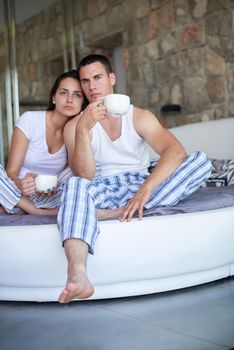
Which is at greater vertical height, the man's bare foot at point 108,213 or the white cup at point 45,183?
the white cup at point 45,183

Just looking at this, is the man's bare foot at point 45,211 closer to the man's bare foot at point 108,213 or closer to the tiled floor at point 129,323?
the man's bare foot at point 108,213

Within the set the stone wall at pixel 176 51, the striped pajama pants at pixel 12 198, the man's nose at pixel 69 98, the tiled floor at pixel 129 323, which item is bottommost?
the tiled floor at pixel 129 323

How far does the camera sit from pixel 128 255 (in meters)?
1.98

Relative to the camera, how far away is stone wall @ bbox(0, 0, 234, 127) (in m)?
4.21

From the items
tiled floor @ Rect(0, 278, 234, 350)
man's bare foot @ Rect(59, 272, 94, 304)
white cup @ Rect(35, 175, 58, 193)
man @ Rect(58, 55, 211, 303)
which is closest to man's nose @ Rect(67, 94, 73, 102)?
man @ Rect(58, 55, 211, 303)

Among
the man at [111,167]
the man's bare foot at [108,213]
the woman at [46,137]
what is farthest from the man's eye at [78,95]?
the man's bare foot at [108,213]

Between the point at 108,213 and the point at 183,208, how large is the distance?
0.98 ft

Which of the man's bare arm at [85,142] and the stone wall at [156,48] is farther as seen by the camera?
the stone wall at [156,48]

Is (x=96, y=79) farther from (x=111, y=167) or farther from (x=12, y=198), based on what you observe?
(x=12, y=198)

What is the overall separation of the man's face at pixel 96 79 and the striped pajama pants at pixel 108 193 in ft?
1.28

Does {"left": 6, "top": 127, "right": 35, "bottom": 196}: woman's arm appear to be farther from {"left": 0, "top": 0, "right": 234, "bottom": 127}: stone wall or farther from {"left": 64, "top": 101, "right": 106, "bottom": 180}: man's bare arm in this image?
{"left": 0, "top": 0, "right": 234, "bottom": 127}: stone wall

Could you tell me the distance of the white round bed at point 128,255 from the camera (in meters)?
1.97

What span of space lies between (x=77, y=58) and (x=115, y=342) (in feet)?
14.8

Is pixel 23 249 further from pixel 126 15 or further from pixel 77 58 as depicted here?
pixel 77 58
